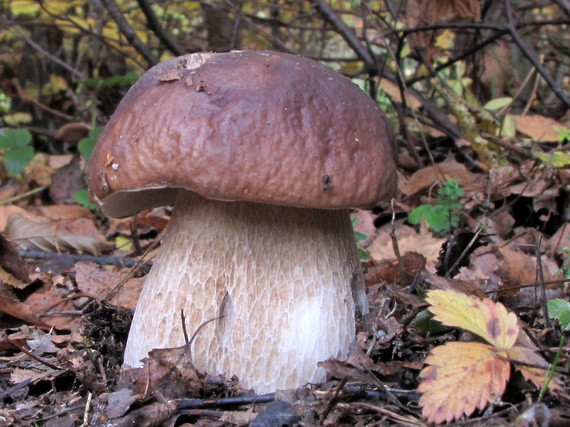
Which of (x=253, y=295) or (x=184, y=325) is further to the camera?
(x=253, y=295)

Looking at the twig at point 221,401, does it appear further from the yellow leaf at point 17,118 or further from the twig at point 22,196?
the yellow leaf at point 17,118

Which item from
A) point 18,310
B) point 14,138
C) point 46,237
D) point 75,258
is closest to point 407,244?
point 75,258

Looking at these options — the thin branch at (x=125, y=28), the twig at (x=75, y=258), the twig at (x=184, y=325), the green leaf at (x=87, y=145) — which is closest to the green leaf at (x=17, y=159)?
the green leaf at (x=87, y=145)

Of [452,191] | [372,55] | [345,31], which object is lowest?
[452,191]

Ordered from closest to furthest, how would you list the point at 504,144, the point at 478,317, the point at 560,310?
the point at 478,317 → the point at 560,310 → the point at 504,144

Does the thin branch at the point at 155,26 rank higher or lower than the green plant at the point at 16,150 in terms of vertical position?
A: higher

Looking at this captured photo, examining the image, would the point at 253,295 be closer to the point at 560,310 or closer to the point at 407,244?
the point at 560,310

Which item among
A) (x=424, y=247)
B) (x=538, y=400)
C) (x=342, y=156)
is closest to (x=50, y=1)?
(x=424, y=247)

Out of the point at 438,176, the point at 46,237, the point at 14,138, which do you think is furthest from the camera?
the point at 14,138
